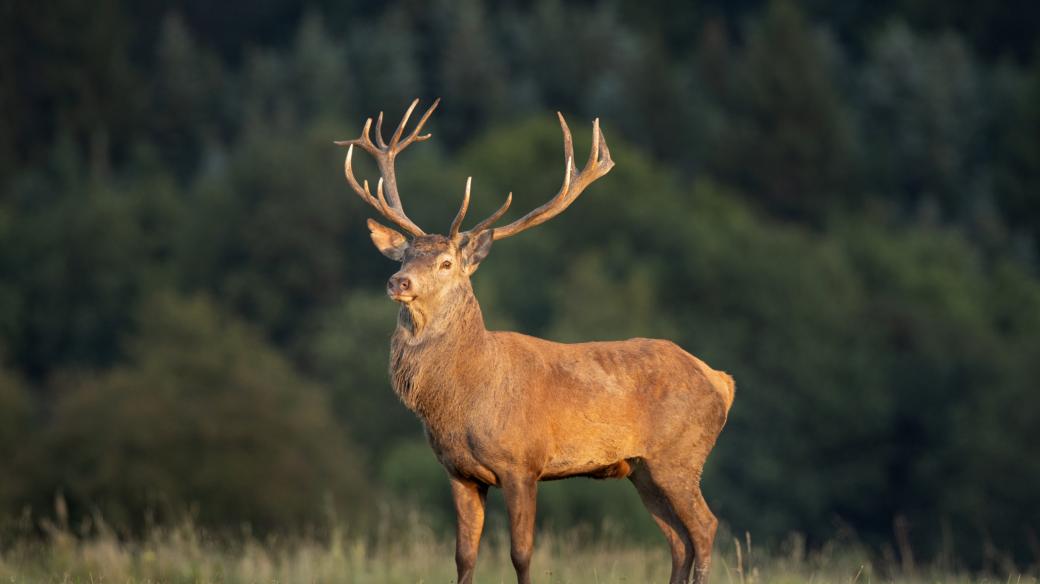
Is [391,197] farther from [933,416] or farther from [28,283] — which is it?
[28,283]

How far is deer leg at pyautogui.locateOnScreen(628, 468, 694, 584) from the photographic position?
12.4 m

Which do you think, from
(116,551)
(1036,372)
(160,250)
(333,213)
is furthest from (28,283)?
(116,551)

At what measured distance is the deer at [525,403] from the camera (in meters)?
11.8

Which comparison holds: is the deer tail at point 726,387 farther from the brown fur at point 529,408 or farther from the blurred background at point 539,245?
the blurred background at point 539,245

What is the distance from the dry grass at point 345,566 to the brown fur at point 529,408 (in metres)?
0.83

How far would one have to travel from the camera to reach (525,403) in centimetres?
1191

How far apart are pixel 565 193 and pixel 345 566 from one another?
3.72m

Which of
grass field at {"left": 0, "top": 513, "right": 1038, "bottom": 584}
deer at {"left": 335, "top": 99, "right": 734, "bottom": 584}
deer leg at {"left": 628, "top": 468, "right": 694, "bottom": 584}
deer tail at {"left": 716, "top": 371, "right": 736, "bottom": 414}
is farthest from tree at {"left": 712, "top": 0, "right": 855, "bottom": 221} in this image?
deer at {"left": 335, "top": 99, "right": 734, "bottom": 584}

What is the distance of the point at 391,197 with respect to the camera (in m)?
13.0

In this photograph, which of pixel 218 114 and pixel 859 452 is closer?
pixel 859 452

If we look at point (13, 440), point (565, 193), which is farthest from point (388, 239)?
point (13, 440)

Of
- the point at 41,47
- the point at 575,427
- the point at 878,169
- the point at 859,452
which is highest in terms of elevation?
the point at 41,47

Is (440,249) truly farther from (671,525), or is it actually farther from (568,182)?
(671,525)

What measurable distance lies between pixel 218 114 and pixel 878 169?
38.3 m
